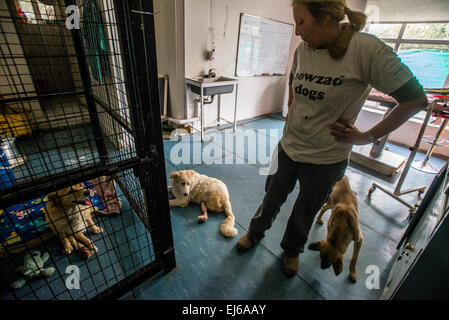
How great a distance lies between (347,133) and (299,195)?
463 mm

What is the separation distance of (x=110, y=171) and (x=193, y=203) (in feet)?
4.04

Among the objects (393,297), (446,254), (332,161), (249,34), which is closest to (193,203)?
(332,161)

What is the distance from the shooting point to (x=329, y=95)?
1046mm

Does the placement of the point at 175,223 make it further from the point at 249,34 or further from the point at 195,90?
the point at 249,34

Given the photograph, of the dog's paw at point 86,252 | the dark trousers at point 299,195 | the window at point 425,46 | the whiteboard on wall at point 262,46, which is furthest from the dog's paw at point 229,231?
the window at point 425,46

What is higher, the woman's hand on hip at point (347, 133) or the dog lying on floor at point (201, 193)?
the woman's hand on hip at point (347, 133)

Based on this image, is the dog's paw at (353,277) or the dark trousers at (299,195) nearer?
the dark trousers at (299,195)

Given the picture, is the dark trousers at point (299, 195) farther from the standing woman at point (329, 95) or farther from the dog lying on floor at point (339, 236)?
the dog lying on floor at point (339, 236)

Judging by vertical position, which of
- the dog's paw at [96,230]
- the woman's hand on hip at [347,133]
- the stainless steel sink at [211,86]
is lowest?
the dog's paw at [96,230]

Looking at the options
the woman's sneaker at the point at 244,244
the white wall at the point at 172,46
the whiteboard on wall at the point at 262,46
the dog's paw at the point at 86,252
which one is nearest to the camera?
the dog's paw at the point at 86,252

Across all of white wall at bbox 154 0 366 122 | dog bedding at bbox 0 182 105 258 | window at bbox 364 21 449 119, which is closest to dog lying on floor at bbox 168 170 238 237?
dog bedding at bbox 0 182 105 258

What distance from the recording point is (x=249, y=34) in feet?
12.7

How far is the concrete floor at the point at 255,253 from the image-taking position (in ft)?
4.66

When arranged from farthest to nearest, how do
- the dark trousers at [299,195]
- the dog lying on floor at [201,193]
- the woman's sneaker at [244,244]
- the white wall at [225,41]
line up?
the white wall at [225,41], the dog lying on floor at [201,193], the woman's sneaker at [244,244], the dark trousers at [299,195]
